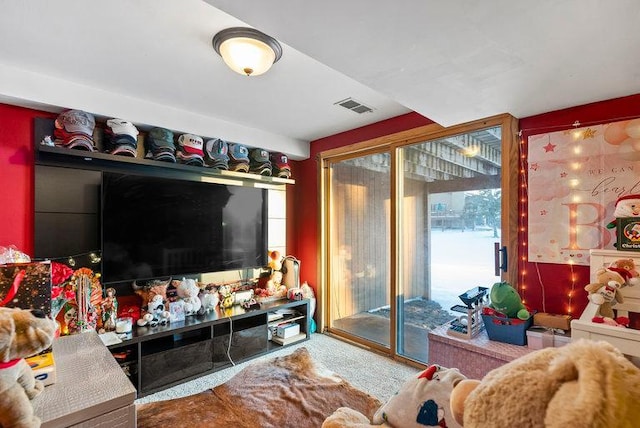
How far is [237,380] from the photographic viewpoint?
166 cm

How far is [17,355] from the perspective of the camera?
0.80 m

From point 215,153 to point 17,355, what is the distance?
250cm

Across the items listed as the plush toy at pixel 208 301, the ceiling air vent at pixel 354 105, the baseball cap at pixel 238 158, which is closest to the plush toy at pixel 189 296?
the plush toy at pixel 208 301

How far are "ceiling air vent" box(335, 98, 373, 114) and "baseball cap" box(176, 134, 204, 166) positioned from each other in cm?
140

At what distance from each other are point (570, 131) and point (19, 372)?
3.03 metres

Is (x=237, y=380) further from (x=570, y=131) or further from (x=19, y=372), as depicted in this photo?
(x=570, y=131)

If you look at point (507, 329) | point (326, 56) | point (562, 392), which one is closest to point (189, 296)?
point (326, 56)

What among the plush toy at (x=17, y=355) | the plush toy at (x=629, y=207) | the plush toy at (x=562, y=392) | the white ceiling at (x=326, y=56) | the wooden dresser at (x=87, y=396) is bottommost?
the wooden dresser at (x=87, y=396)

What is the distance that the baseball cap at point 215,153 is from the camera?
10.0ft

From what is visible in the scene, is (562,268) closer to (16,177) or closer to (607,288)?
(607,288)

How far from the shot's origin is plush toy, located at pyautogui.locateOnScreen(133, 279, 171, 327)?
8.27ft

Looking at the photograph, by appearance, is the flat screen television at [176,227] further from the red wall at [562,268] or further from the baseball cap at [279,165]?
the red wall at [562,268]

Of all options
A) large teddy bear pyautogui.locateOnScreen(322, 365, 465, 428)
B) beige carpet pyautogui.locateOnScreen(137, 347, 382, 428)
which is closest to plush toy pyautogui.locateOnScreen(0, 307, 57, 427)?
beige carpet pyautogui.locateOnScreen(137, 347, 382, 428)

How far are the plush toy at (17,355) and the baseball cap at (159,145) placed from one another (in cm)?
209
